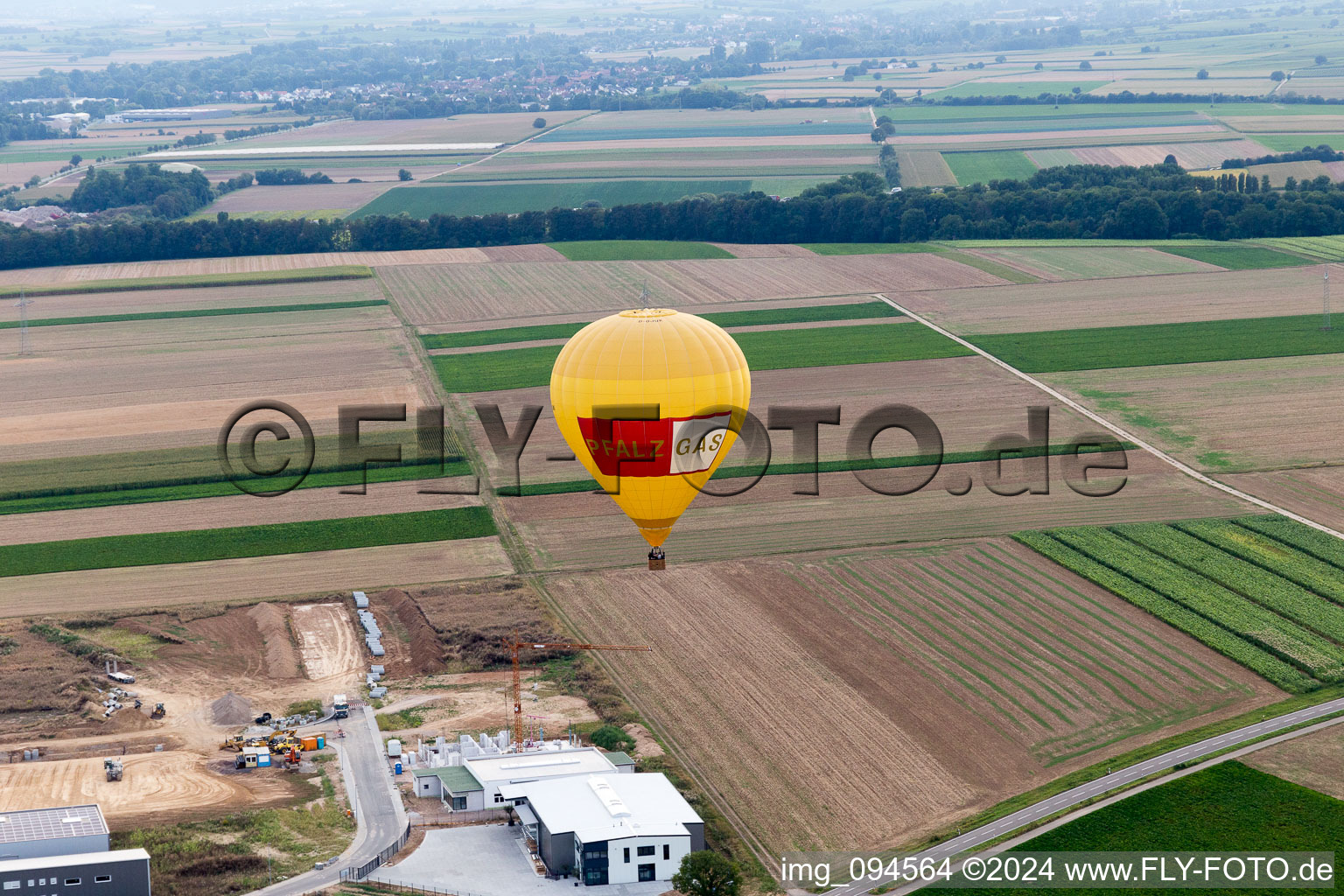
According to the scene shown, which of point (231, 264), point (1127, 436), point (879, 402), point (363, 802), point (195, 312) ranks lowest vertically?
point (363, 802)

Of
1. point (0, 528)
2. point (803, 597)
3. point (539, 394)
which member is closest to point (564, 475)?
point (539, 394)

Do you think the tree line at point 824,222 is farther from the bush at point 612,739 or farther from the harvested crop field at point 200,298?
the bush at point 612,739

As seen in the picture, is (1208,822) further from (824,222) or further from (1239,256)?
(824,222)

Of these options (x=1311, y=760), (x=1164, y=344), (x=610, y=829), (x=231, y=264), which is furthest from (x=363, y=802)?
(x=231, y=264)

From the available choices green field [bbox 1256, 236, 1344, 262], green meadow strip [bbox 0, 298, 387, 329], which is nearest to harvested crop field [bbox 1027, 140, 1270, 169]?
green field [bbox 1256, 236, 1344, 262]

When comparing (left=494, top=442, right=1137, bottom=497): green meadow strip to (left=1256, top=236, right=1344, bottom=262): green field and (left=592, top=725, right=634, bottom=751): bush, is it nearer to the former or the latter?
(left=592, top=725, right=634, bottom=751): bush

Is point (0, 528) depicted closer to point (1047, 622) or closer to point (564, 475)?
point (564, 475)

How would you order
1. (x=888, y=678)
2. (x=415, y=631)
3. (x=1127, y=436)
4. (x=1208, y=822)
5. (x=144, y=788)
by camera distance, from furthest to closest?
(x=1127, y=436) < (x=415, y=631) < (x=888, y=678) < (x=144, y=788) < (x=1208, y=822)
